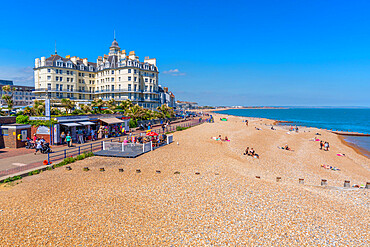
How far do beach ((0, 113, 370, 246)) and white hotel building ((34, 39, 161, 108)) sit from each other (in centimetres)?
4457

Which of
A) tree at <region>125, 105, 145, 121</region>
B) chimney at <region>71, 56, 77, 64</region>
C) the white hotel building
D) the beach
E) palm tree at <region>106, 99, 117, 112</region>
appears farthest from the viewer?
chimney at <region>71, 56, 77, 64</region>

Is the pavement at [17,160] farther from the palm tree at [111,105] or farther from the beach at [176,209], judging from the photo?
the palm tree at [111,105]

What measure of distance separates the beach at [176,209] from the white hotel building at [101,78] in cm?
4457

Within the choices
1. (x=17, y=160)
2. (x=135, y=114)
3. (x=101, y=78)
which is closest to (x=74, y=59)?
(x=101, y=78)

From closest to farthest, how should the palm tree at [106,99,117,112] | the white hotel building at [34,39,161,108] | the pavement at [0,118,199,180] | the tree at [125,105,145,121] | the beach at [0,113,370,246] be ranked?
the beach at [0,113,370,246], the pavement at [0,118,199,180], the tree at [125,105,145,121], the palm tree at [106,99,117,112], the white hotel building at [34,39,161,108]

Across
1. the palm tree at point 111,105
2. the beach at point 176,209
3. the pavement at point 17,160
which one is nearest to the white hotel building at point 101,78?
the palm tree at point 111,105

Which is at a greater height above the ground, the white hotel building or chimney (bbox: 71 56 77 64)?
chimney (bbox: 71 56 77 64)

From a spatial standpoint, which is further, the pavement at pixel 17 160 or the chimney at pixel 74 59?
the chimney at pixel 74 59

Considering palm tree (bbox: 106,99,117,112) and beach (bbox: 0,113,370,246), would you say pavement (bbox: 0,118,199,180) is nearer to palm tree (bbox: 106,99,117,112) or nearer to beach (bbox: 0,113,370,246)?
beach (bbox: 0,113,370,246)

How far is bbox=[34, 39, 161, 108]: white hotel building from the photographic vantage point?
56.4 m

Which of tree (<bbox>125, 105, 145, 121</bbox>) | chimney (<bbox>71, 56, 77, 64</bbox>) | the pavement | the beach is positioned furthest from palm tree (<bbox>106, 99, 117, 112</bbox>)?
the beach

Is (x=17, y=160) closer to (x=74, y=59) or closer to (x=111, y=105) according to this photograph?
(x=111, y=105)

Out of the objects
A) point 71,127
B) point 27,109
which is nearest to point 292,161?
point 71,127

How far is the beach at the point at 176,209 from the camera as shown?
755cm
